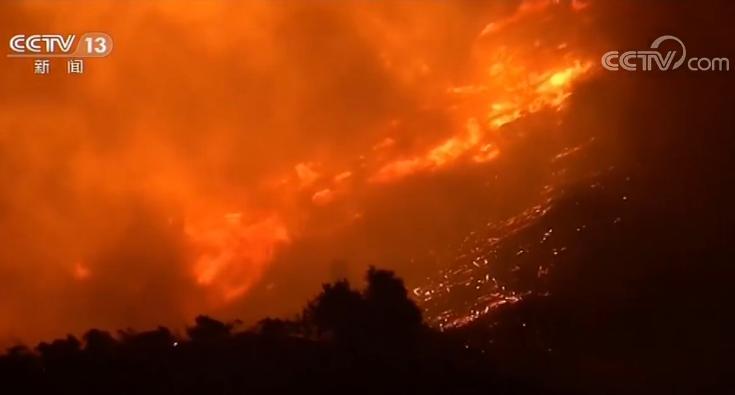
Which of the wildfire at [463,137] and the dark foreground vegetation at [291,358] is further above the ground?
the wildfire at [463,137]

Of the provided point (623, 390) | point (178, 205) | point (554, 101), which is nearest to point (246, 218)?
point (178, 205)

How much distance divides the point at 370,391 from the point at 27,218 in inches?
69.3

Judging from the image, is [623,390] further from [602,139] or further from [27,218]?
[27,218]

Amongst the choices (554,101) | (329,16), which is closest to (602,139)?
(554,101)

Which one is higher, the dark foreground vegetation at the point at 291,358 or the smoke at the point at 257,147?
the smoke at the point at 257,147

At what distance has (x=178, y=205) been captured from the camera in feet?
15.7

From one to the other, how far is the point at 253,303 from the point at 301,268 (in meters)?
0.27

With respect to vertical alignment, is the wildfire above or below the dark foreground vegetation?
above

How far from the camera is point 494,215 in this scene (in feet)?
15.5

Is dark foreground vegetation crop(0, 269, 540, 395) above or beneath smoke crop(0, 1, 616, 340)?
beneath

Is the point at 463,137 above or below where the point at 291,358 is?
above

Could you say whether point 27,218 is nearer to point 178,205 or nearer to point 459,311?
point 178,205

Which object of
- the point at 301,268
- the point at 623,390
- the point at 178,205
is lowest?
the point at 623,390

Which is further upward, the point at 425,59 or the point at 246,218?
the point at 425,59
